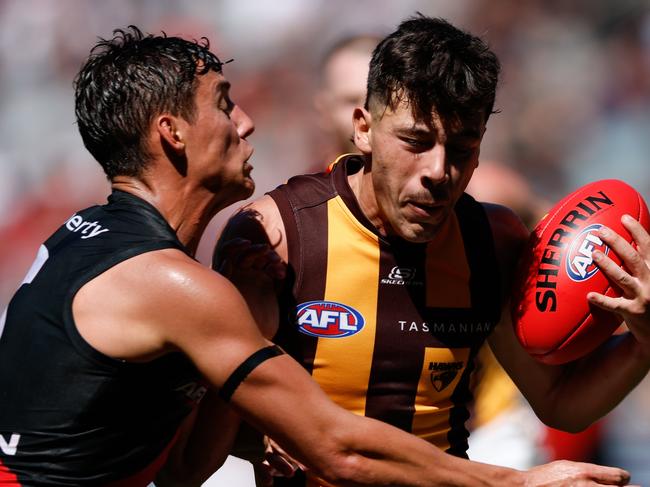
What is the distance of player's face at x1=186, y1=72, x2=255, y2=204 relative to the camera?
3139mm

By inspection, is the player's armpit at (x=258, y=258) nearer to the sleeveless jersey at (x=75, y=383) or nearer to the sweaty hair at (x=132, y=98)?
the sleeveless jersey at (x=75, y=383)

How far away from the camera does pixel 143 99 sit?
3100 mm

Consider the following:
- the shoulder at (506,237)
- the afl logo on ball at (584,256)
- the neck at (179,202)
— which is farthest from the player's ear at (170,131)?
the afl logo on ball at (584,256)

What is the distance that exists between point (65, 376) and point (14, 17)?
5.64 meters

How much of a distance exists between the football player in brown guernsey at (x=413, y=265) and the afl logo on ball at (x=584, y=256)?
0.17 ft

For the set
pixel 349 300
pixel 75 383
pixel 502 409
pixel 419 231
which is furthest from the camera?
pixel 502 409

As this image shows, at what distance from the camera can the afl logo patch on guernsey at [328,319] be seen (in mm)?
3293

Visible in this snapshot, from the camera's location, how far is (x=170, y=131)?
10.1ft

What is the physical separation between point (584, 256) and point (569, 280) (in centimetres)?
9

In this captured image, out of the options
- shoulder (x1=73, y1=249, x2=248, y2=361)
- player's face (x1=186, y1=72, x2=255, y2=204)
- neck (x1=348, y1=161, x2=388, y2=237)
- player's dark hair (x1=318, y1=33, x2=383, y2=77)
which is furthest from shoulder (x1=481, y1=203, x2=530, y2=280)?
player's dark hair (x1=318, y1=33, x2=383, y2=77)

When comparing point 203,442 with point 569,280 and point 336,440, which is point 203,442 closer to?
point 336,440

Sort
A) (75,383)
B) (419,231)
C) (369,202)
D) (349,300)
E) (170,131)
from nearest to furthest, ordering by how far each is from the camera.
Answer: (75,383)
(170,131)
(419,231)
(349,300)
(369,202)

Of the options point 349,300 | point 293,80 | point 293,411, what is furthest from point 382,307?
point 293,80

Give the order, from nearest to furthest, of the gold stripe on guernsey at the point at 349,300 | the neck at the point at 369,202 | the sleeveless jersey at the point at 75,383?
the sleeveless jersey at the point at 75,383
the gold stripe on guernsey at the point at 349,300
the neck at the point at 369,202
